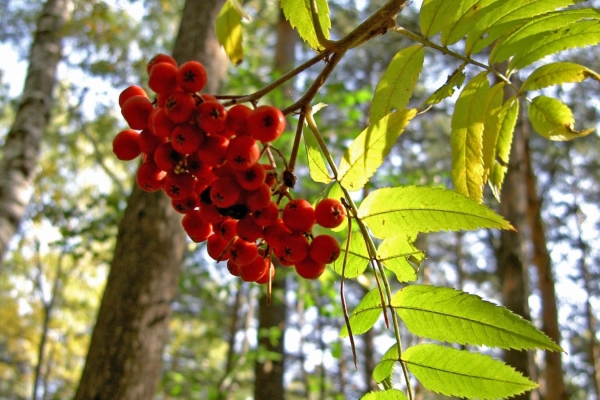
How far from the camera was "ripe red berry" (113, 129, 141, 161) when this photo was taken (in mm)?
1086

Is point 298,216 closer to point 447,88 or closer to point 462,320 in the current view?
point 462,320

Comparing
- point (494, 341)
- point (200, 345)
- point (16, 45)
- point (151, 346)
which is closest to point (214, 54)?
point (151, 346)

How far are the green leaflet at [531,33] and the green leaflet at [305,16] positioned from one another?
45 centimetres

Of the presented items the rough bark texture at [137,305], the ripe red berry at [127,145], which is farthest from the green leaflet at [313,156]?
the rough bark texture at [137,305]

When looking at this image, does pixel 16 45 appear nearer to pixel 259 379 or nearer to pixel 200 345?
pixel 259 379

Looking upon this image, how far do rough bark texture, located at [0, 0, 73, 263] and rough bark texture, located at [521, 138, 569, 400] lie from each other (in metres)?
4.77

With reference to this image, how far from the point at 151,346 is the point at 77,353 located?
14.9m

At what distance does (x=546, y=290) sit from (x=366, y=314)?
4.45 m

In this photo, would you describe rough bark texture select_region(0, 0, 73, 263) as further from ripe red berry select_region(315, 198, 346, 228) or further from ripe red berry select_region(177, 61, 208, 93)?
ripe red berry select_region(315, 198, 346, 228)

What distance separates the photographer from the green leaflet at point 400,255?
3.76ft

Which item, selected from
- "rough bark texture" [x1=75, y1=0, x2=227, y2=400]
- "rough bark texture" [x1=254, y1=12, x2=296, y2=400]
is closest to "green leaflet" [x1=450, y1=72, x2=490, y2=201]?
"rough bark texture" [x1=75, y1=0, x2=227, y2=400]

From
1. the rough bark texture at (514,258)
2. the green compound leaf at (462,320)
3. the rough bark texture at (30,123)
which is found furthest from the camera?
→ the rough bark texture at (514,258)

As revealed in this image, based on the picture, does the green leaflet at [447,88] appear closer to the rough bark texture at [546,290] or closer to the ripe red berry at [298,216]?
the ripe red berry at [298,216]

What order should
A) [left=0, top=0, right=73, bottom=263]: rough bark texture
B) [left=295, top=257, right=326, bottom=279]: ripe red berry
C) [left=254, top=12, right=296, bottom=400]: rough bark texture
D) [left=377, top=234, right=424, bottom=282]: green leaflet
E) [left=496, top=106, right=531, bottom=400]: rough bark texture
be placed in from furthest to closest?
[left=254, top=12, right=296, bottom=400]: rough bark texture → [left=496, top=106, right=531, bottom=400]: rough bark texture → [left=0, top=0, right=73, bottom=263]: rough bark texture → [left=377, top=234, right=424, bottom=282]: green leaflet → [left=295, top=257, right=326, bottom=279]: ripe red berry
